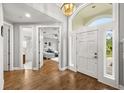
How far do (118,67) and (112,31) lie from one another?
116cm

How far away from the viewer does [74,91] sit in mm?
3268

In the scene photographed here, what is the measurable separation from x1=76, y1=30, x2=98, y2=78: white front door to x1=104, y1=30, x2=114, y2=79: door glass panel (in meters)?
0.63

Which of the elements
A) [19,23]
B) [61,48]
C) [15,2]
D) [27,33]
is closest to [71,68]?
[61,48]

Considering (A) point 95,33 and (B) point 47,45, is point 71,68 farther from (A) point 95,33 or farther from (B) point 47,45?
(B) point 47,45

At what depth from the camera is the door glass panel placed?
393cm

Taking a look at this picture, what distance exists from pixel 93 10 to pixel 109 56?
2661mm

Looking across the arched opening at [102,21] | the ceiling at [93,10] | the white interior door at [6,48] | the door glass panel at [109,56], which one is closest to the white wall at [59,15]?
the ceiling at [93,10]

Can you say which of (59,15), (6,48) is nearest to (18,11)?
(59,15)

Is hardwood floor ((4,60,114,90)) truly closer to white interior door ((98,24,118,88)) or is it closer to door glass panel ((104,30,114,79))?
white interior door ((98,24,118,88))

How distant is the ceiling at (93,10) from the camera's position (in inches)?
206

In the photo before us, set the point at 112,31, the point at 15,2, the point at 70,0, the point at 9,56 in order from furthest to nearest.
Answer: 1. the point at 9,56
2. the point at 112,31
3. the point at 15,2
4. the point at 70,0

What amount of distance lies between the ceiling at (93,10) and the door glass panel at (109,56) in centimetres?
172

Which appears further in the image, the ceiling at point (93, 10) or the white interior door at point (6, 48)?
the white interior door at point (6, 48)

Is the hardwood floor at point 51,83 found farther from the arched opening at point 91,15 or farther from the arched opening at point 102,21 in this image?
the arched opening at point 91,15
